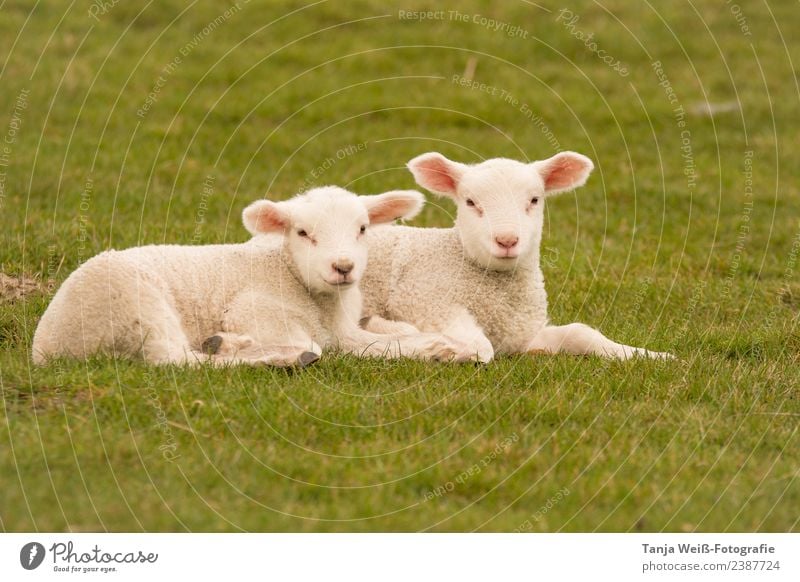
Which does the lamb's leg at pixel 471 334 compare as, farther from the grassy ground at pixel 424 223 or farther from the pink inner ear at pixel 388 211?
the pink inner ear at pixel 388 211

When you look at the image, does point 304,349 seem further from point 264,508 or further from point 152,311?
point 264,508

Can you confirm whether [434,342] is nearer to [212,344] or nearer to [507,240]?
[507,240]

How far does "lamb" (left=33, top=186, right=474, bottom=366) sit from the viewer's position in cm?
815

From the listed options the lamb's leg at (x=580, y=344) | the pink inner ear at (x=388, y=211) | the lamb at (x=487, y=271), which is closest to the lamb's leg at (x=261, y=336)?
the lamb at (x=487, y=271)

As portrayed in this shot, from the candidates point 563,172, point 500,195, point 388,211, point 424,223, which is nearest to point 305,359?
point 388,211

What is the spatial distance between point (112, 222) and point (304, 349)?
4.63 meters

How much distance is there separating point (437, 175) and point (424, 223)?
12.6 ft

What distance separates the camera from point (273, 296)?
344 inches

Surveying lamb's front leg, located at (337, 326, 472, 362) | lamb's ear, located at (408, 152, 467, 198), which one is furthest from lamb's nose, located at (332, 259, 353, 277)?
lamb's ear, located at (408, 152, 467, 198)

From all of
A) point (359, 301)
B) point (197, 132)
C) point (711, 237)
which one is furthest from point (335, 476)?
point (197, 132)

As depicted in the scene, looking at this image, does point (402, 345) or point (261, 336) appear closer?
point (261, 336)

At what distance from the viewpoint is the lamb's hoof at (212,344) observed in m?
8.41

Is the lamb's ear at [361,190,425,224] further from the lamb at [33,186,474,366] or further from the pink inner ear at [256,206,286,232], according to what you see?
the pink inner ear at [256,206,286,232]
